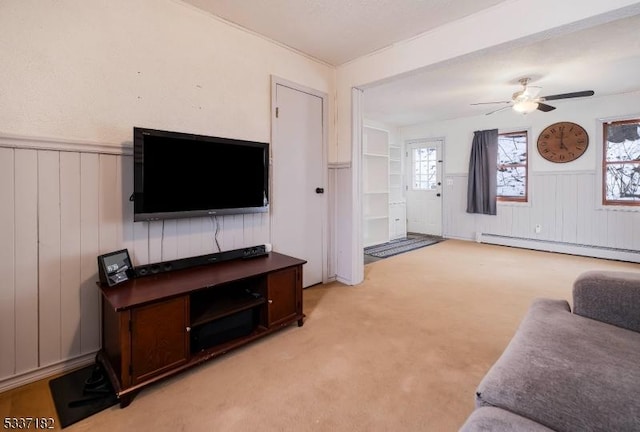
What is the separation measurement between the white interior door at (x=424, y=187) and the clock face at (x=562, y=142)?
177 centimetres

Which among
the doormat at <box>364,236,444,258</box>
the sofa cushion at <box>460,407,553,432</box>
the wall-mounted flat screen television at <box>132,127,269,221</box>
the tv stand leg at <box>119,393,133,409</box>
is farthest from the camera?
the doormat at <box>364,236,444,258</box>

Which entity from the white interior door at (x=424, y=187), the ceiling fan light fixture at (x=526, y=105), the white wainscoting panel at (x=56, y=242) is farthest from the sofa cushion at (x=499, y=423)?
the white interior door at (x=424, y=187)

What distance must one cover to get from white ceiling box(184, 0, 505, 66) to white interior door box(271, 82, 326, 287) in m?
0.46

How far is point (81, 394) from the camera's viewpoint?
1.65 meters

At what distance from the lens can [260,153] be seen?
8.45ft

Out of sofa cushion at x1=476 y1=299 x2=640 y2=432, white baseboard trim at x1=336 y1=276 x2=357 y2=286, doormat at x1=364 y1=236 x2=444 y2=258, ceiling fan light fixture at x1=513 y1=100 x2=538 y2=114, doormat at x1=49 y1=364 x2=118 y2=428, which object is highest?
ceiling fan light fixture at x1=513 y1=100 x2=538 y2=114

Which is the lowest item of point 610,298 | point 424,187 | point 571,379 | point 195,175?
point 571,379

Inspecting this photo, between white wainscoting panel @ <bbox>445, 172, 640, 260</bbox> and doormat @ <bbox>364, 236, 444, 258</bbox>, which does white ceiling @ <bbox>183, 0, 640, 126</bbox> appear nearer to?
white wainscoting panel @ <bbox>445, 172, 640, 260</bbox>

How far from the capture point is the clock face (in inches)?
188

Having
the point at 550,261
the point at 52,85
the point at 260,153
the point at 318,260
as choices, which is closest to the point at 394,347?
the point at 318,260

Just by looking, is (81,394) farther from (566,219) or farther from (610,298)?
(566,219)

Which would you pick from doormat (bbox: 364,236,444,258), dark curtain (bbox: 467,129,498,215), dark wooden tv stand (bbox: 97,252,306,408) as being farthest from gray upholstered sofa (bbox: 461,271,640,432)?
dark curtain (bbox: 467,129,498,215)

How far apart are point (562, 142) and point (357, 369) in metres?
5.06

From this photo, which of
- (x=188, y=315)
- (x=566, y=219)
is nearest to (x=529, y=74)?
(x=566, y=219)
